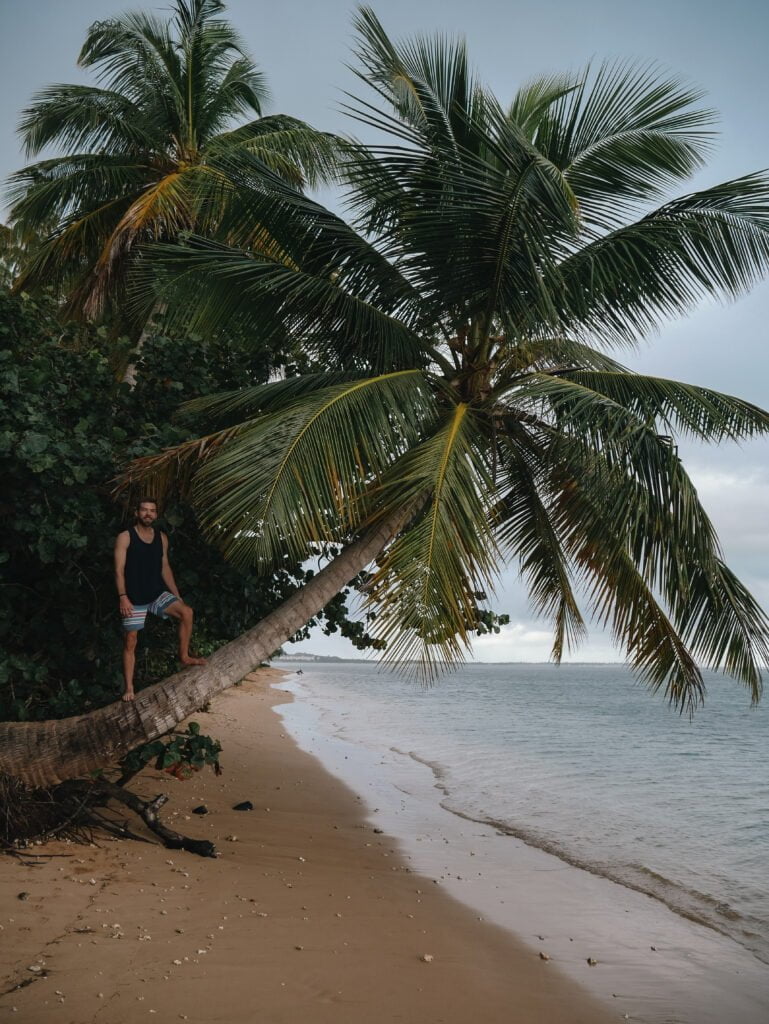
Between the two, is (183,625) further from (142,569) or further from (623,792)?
(623,792)

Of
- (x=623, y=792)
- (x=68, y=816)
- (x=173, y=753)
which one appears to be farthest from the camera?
(x=623, y=792)

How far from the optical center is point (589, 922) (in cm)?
677

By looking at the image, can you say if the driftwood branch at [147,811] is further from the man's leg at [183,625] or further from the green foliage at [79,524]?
the man's leg at [183,625]

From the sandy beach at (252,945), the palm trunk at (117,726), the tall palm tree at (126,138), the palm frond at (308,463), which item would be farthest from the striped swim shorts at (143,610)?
the tall palm tree at (126,138)

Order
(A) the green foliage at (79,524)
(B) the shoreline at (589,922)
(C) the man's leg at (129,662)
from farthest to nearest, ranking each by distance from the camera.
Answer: (A) the green foliage at (79,524) < (C) the man's leg at (129,662) < (B) the shoreline at (589,922)

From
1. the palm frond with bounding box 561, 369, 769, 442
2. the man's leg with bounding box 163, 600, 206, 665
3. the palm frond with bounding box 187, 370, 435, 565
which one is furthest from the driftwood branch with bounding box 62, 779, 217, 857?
the palm frond with bounding box 561, 369, 769, 442

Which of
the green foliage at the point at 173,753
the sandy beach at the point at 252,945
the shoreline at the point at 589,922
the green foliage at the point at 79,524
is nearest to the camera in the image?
the sandy beach at the point at 252,945

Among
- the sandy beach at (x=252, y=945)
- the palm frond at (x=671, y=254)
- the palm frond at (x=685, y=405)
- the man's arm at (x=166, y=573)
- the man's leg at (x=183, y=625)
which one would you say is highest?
the palm frond at (x=671, y=254)

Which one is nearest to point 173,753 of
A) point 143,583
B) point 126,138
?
point 143,583

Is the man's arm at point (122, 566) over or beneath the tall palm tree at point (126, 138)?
beneath

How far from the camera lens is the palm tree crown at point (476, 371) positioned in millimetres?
6098

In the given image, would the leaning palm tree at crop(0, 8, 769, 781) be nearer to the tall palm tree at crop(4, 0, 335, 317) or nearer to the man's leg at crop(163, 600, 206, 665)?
the man's leg at crop(163, 600, 206, 665)

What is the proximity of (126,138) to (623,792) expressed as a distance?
14.1 metres

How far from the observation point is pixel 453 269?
6.97 metres
